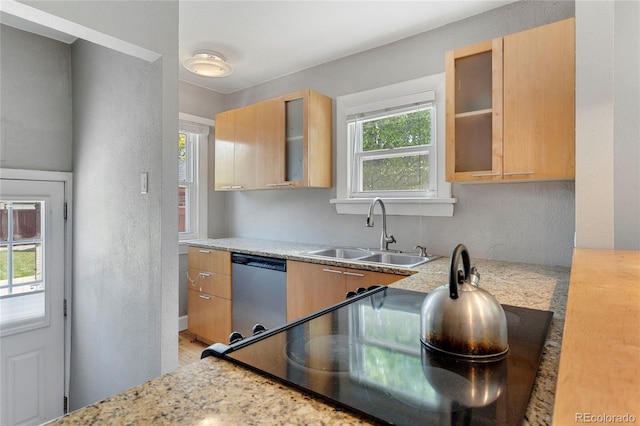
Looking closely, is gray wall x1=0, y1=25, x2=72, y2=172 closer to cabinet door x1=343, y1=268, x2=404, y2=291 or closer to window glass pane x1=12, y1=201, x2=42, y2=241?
window glass pane x1=12, y1=201, x2=42, y2=241

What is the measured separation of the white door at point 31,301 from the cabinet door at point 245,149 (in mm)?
1416

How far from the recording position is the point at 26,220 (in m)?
2.33

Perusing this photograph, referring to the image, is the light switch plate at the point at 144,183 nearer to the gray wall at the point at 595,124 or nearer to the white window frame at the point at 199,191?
the white window frame at the point at 199,191

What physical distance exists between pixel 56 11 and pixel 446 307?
175cm

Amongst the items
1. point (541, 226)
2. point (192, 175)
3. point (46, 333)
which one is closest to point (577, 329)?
point (541, 226)

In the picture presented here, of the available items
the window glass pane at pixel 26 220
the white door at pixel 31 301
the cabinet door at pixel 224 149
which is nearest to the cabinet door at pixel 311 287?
the cabinet door at pixel 224 149

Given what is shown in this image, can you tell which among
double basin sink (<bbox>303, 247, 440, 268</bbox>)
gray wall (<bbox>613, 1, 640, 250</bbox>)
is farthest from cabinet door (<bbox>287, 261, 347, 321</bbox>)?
gray wall (<bbox>613, 1, 640, 250</bbox>)

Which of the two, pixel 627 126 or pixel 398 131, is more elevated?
pixel 398 131

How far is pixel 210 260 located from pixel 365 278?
1607mm

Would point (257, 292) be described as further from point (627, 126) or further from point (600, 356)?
point (627, 126)

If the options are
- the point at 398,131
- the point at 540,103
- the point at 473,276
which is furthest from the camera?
the point at 398,131

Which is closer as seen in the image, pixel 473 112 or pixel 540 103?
pixel 540 103

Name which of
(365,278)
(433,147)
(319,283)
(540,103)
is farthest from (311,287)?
(540,103)

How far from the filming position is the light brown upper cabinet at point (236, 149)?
126 inches
